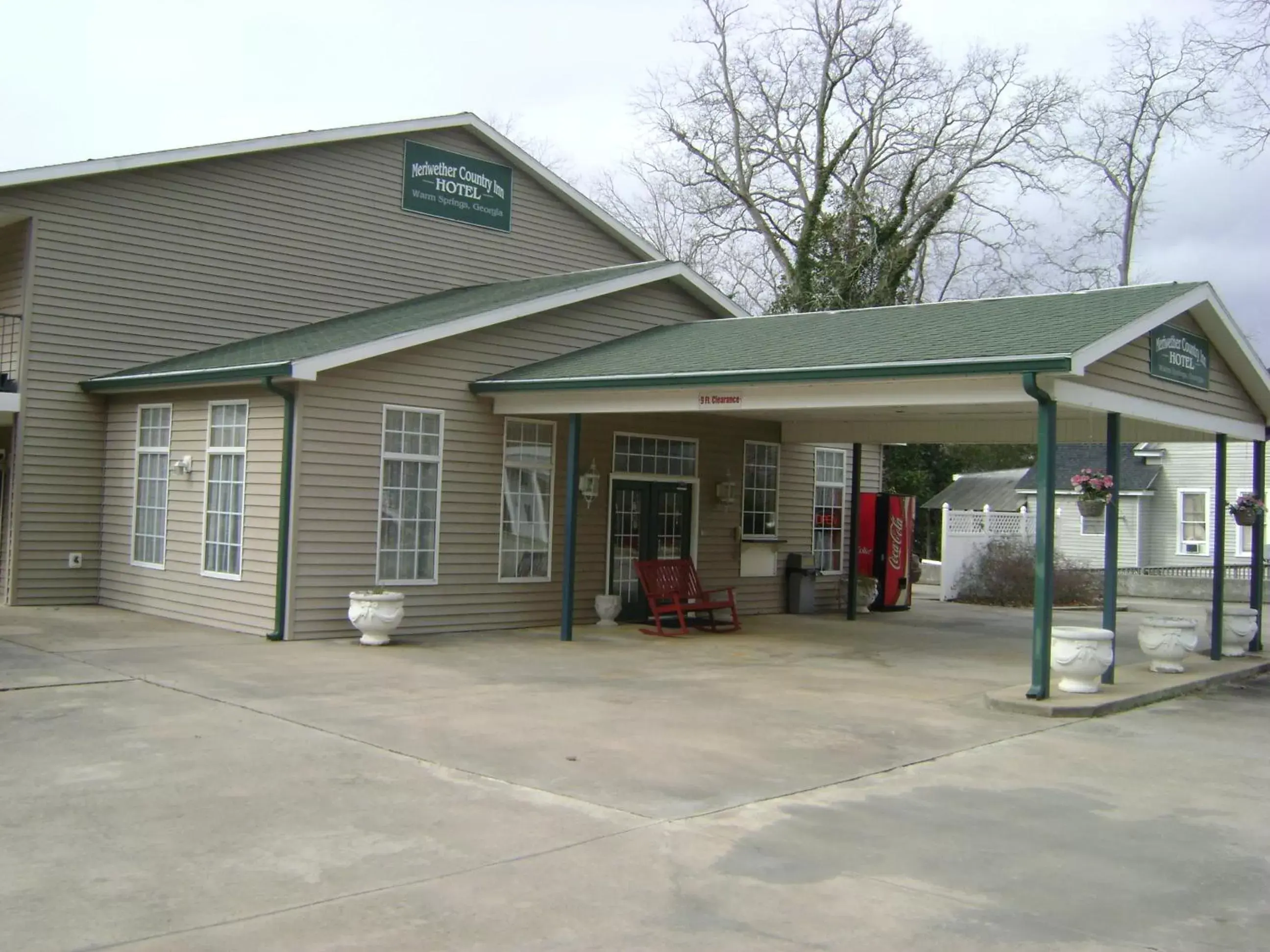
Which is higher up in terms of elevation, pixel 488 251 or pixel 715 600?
pixel 488 251

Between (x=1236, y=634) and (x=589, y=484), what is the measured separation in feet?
25.2

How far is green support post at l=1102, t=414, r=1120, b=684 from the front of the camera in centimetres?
1099

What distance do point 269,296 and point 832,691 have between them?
9.44m

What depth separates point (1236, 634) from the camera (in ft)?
45.2

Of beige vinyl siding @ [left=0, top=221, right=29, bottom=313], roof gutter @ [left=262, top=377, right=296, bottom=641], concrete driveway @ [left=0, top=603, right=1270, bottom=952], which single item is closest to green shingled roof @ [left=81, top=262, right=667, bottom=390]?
roof gutter @ [left=262, top=377, right=296, bottom=641]

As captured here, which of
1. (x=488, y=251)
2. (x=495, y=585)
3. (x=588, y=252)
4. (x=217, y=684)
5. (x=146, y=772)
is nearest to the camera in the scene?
(x=146, y=772)

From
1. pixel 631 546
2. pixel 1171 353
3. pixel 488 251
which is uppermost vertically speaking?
pixel 488 251

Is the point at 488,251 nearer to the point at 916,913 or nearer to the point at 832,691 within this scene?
the point at 832,691

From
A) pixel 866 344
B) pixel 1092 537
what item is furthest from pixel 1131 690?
pixel 1092 537

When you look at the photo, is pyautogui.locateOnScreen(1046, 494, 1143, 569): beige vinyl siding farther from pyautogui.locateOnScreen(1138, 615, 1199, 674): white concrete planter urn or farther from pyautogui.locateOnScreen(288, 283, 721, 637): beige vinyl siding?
pyautogui.locateOnScreen(288, 283, 721, 637): beige vinyl siding

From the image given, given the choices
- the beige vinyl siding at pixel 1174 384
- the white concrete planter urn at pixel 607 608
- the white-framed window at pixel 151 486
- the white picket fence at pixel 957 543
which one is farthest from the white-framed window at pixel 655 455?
the white picket fence at pixel 957 543

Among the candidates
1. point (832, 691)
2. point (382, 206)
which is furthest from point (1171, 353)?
point (382, 206)

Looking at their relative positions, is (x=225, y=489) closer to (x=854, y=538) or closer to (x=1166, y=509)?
(x=854, y=538)

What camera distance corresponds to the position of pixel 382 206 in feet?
55.0
